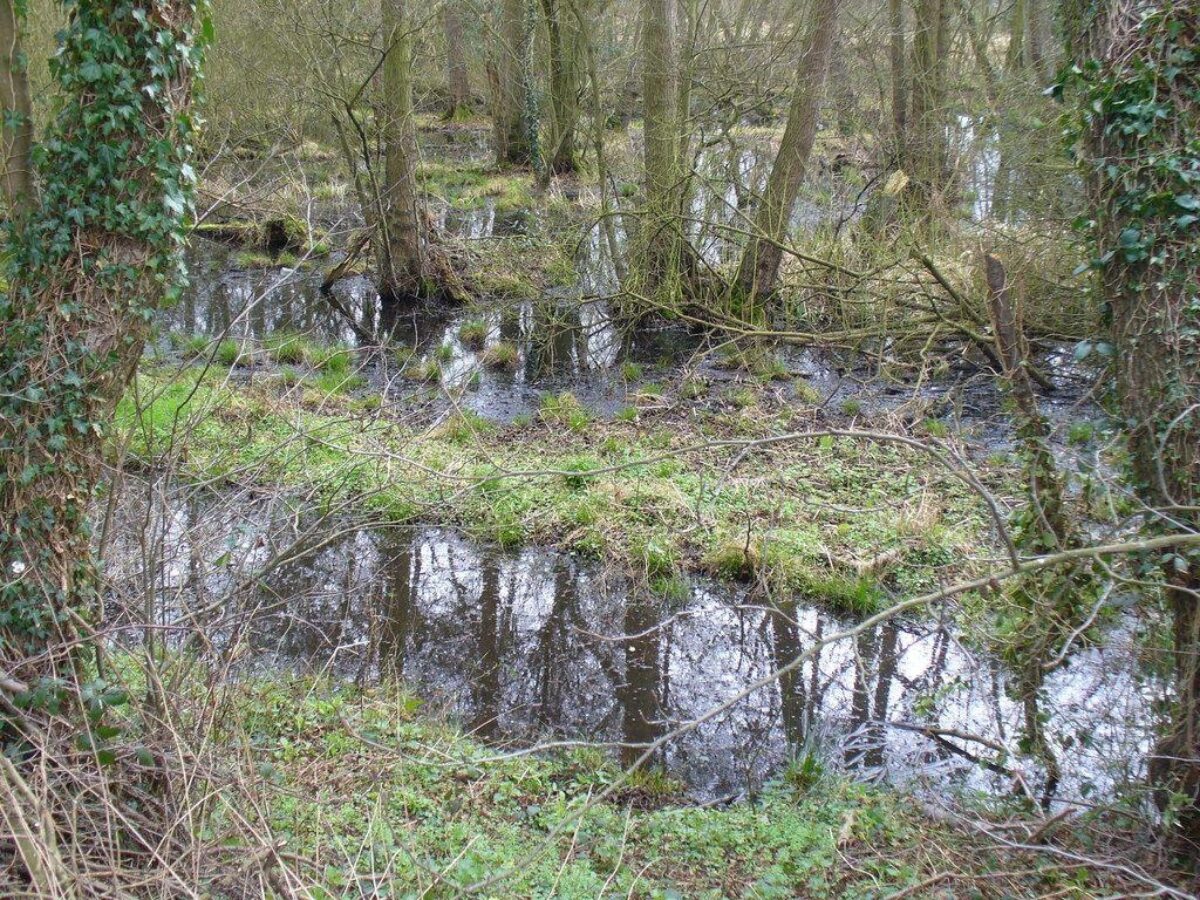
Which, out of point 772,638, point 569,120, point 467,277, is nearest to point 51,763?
point 772,638

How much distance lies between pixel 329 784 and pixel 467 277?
415 inches

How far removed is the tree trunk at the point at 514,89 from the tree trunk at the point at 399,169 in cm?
445

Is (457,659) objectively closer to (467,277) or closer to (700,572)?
(700,572)

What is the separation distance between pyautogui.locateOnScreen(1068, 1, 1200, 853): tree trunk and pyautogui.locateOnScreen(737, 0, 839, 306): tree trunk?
7.07 meters

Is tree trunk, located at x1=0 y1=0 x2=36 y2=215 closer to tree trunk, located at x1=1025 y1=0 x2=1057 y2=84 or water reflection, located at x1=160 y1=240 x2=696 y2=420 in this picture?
water reflection, located at x1=160 y1=240 x2=696 y2=420

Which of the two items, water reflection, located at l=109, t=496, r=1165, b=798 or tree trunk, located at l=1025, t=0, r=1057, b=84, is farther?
tree trunk, located at l=1025, t=0, r=1057, b=84

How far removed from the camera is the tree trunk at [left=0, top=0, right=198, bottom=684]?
4129mm

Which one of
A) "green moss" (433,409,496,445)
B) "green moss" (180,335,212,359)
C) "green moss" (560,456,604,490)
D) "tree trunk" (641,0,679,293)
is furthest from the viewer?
"tree trunk" (641,0,679,293)

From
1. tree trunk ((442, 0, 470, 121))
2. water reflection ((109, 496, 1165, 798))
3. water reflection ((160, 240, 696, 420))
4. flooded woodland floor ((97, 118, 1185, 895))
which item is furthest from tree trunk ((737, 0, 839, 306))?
tree trunk ((442, 0, 470, 121))

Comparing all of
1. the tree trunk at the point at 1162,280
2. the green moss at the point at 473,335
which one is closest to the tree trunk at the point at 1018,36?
the green moss at the point at 473,335

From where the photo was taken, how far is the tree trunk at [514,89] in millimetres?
18742

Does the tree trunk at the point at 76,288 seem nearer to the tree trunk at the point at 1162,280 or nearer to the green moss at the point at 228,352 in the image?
the tree trunk at the point at 1162,280

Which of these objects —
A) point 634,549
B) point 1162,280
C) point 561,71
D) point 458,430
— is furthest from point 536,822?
point 561,71

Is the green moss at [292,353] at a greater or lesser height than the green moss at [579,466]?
greater
